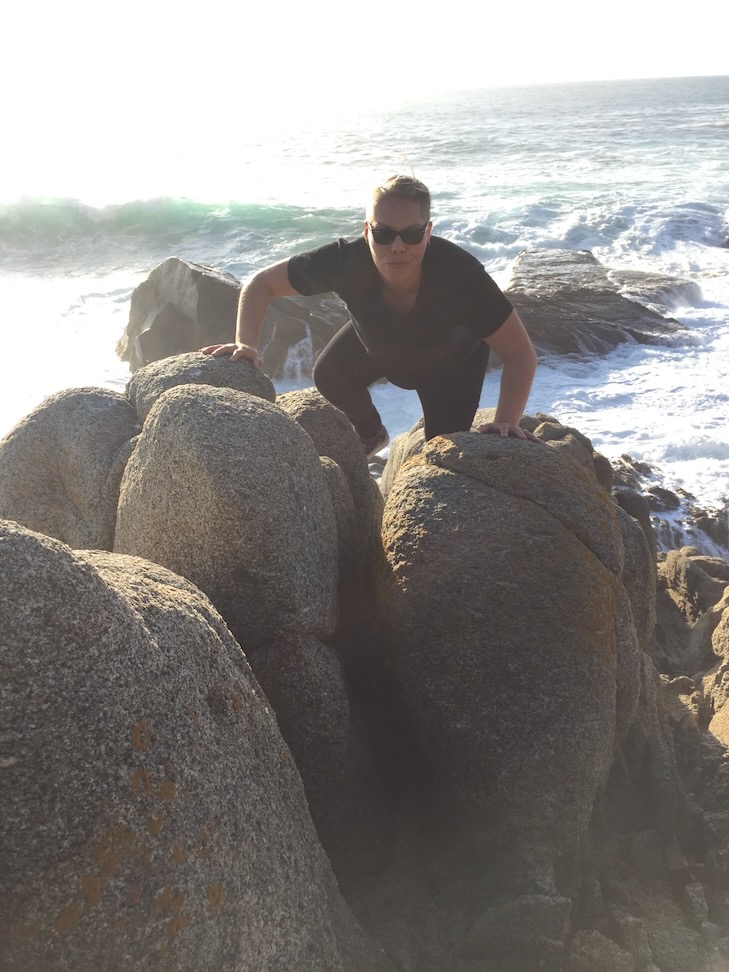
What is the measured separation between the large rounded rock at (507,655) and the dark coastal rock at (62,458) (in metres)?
1.19

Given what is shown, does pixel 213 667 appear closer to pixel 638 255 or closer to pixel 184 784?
pixel 184 784

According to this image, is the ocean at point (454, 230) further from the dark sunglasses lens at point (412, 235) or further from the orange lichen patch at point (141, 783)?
the orange lichen patch at point (141, 783)

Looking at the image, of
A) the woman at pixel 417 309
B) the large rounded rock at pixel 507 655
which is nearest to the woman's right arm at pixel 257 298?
the woman at pixel 417 309

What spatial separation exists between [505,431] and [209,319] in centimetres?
718

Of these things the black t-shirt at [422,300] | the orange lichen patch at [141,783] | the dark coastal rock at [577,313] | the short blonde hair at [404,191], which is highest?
the short blonde hair at [404,191]

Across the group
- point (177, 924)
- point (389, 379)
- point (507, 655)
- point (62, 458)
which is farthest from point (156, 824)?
point (389, 379)

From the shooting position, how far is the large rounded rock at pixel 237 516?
2678 millimetres

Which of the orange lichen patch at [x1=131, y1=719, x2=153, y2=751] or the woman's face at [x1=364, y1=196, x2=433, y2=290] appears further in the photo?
the woman's face at [x1=364, y1=196, x2=433, y2=290]

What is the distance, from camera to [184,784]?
70.7 inches

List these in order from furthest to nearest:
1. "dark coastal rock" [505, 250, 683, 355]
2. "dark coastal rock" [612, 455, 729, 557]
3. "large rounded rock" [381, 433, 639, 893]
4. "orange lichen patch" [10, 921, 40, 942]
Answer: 1. "dark coastal rock" [505, 250, 683, 355]
2. "dark coastal rock" [612, 455, 729, 557]
3. "large rounded rock" [381, 433, 639, 893]
4. "orange lichen patch" [10, 921, 40, 942]

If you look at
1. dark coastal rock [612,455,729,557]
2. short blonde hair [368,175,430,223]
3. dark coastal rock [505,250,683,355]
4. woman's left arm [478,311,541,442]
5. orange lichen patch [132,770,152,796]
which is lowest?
dark coastal rock [612,455,729,557]

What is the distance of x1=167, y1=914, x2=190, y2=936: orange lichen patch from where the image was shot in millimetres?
1688

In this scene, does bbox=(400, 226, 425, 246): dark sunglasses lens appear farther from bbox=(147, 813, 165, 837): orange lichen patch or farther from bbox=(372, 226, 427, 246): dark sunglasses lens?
bbox=(147, 813, 165, 837): orange lichen patch

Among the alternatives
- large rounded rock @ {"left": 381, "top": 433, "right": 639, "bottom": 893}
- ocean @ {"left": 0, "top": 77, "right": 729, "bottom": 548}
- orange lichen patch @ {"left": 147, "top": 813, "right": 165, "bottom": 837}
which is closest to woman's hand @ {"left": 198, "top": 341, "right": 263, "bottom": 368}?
ocean @ {"left": 0, "top": 77, "right": 729, "bottom": 548}
